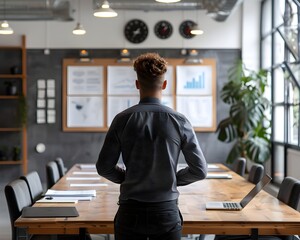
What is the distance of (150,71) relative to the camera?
9.17ft

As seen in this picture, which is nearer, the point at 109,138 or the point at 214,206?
the point at 109,138

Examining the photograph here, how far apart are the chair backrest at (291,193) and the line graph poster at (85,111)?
19.0 feet

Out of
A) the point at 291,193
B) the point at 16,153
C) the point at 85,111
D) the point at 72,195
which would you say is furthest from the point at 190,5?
the point at 72,195

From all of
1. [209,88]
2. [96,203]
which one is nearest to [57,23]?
[209,88]

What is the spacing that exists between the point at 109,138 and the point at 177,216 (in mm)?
489

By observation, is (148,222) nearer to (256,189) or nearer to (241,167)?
(256,189)

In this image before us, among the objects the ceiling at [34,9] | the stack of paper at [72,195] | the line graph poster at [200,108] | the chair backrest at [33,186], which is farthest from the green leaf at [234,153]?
the stack of paper at [72,195]

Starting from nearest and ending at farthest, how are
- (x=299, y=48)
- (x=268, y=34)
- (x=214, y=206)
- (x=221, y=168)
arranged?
(x=214, y=206) → (x=221, y=168) → (x=299, y=48) → (x=268, y=34)

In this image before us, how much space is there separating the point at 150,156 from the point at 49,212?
99 centimetres

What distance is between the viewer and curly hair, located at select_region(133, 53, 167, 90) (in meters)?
2.80

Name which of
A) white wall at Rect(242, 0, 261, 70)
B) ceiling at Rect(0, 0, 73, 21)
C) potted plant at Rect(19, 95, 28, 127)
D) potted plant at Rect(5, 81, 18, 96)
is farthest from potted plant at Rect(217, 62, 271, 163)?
potted plant at Rect(5, 81, 18, 96)

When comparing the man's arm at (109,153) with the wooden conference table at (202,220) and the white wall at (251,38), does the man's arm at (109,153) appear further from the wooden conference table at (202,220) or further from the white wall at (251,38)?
the white wall at (251,38)

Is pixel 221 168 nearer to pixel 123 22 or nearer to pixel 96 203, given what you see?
pixel 96 203

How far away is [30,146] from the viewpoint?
998 centimetres
